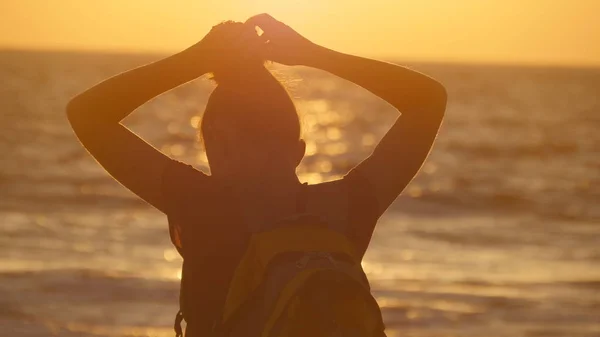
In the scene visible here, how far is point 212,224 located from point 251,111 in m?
0.32

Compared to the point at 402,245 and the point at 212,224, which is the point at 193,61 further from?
the point at 402,245

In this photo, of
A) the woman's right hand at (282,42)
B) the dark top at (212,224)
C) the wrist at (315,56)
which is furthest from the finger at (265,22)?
the dark top at (212,224)

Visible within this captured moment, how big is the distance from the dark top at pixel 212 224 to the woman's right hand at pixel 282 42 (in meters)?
0.47

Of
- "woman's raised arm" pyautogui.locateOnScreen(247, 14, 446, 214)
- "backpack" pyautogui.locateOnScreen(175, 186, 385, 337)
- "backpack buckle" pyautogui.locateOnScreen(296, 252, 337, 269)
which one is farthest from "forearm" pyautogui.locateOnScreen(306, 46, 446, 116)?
"backpack buckle" pyautogui.locateOnScreen(296, 252, 337, 269)

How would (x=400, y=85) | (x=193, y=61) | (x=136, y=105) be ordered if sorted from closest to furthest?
(x=193, y=61) < (x=136, y=105) < (x=400, y=85)

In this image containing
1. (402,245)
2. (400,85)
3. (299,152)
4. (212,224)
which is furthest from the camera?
(402,245)

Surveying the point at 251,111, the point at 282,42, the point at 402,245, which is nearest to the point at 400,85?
the point at 282,42

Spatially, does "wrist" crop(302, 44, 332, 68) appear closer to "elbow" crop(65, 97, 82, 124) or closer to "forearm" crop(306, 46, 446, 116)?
"forearm" crop(306, 46, 446, 116)

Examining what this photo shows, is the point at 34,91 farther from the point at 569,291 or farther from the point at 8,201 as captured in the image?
the point at 569,291

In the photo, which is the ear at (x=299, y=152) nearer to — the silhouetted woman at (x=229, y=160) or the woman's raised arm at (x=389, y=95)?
the silhouetted woman at (x=229, y=160)

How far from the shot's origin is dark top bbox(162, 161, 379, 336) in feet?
10.7

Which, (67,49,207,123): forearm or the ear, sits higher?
(67,49,207,123): forearm

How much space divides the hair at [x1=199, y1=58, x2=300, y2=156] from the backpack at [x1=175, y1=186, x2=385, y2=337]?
0.84 ft

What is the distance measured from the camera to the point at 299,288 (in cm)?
298
